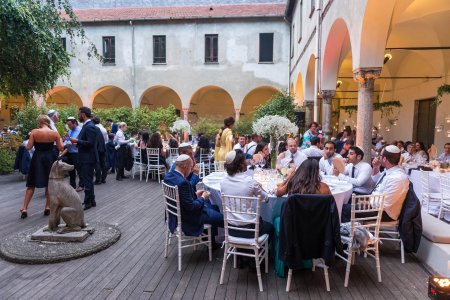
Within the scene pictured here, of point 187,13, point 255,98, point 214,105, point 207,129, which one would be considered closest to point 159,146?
point 207,129

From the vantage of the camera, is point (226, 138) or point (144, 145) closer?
point (226, 138)

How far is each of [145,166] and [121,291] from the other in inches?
282

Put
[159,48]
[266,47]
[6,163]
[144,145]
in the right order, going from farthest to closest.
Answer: [159,48], [266,47], [6,163], [144,145]

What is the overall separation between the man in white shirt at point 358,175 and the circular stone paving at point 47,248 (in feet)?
11.5

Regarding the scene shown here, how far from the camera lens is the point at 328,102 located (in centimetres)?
1033

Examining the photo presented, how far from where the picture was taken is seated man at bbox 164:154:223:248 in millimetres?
3842

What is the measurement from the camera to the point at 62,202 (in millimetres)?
4613

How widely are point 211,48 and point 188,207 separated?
59.3 feet

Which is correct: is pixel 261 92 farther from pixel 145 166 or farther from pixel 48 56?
pixel 48 56

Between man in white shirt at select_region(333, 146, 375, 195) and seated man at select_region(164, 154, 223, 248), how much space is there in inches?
82.0

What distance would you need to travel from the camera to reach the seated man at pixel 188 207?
384cm

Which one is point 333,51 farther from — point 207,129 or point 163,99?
point 163,99

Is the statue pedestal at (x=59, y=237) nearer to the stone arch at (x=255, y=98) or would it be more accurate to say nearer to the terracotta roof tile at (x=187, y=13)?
the terracotta roof tile at (x=187, y=13)

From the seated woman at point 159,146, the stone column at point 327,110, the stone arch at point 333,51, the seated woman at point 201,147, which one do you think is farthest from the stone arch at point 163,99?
the stone arch at point 333,51
